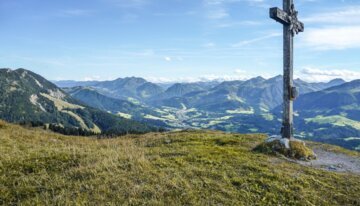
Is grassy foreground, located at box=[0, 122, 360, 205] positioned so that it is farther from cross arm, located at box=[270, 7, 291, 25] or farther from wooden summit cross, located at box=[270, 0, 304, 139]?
cross arm, located at box=[270, 7, 291, 25]

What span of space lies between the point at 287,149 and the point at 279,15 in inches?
347

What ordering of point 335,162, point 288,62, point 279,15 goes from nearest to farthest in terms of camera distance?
1. point 335,162
2. point 279,15
3. point 288,62

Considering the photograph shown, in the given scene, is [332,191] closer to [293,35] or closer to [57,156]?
[57,156]

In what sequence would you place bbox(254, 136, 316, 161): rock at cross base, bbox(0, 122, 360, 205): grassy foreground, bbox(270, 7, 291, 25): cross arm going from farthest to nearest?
bbox(270, 7, 291, 25): cross arm < bbox(254, 136, 316, 161): rock at cross base < bbox(0, 122, 360, 205): grassy foreground

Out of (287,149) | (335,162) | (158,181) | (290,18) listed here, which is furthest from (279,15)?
(158,181)

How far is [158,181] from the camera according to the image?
1324cm

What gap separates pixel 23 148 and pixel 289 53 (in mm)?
18439

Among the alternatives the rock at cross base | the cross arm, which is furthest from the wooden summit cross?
the rock at cross base

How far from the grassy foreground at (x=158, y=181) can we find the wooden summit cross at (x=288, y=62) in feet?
22.2

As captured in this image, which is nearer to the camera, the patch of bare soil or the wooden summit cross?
the patch of bare soil

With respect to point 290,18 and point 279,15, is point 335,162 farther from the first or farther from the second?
point 290,18

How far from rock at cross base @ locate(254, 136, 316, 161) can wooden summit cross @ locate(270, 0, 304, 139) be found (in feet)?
5.34

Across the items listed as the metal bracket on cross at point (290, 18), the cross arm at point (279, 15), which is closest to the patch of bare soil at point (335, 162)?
the metal bracket on cross at point (290, 18)

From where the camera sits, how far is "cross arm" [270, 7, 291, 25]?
899 inches
